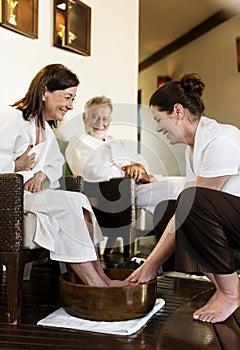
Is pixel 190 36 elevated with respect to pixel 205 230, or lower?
elevated

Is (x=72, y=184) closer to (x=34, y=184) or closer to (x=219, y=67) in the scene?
(x=34, y=184)

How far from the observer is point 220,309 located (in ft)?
6.97

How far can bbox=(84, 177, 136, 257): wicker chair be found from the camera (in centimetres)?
335

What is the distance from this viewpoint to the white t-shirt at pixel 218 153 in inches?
83.1

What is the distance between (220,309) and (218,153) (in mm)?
655

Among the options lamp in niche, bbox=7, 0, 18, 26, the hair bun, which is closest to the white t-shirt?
the hair bun

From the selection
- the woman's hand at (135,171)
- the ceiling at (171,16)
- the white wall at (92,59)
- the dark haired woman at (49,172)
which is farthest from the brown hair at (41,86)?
the ceiling at (171,16)

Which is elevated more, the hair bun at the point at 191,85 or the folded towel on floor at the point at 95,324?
the hair bun at the point at 191,85

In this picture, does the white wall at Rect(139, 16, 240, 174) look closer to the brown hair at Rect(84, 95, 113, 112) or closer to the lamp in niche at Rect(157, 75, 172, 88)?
the lamp in niche at Rect(157, 75, 172, 88)

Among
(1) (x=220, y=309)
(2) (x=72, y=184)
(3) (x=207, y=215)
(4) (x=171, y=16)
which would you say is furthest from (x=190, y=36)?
(1) (x=220, y=309)

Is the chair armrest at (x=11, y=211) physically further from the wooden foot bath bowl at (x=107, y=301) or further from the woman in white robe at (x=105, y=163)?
the woman in white robe at (x=105, y=163)

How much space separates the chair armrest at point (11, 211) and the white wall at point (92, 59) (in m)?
1.07

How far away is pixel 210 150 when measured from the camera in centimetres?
213

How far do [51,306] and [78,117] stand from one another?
1707mm
